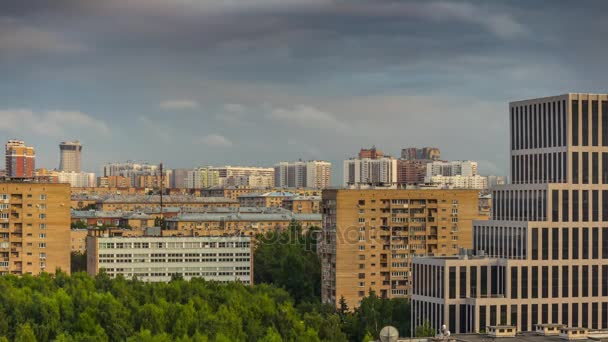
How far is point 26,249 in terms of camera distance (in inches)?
3563

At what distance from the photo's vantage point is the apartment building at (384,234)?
9075 cm

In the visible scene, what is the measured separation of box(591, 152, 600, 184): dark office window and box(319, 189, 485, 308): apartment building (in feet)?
82.9

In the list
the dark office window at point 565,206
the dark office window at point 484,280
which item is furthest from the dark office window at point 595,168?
the dark office window at point 484,280

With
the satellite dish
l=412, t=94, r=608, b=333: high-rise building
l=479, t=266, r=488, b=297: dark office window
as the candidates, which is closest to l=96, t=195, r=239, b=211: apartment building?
l=412, t=94, r=608, b=333: high-rise building

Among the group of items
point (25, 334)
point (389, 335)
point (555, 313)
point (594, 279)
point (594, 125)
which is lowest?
point (555, 313)

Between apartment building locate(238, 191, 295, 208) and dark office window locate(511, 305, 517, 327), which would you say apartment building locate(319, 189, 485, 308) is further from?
apartment building locate(238, 191, 295, 208)

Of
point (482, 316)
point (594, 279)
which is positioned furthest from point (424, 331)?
point (594, 279)

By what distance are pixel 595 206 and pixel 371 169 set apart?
348 feet

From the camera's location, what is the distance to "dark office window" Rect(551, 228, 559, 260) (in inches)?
2692

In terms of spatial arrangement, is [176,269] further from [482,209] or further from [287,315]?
[482,209]

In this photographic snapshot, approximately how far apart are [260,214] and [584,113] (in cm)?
7804

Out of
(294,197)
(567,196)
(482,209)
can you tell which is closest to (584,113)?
(567,196)

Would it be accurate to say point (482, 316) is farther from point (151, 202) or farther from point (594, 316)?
point (151, 202)

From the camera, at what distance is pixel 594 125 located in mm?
69188
